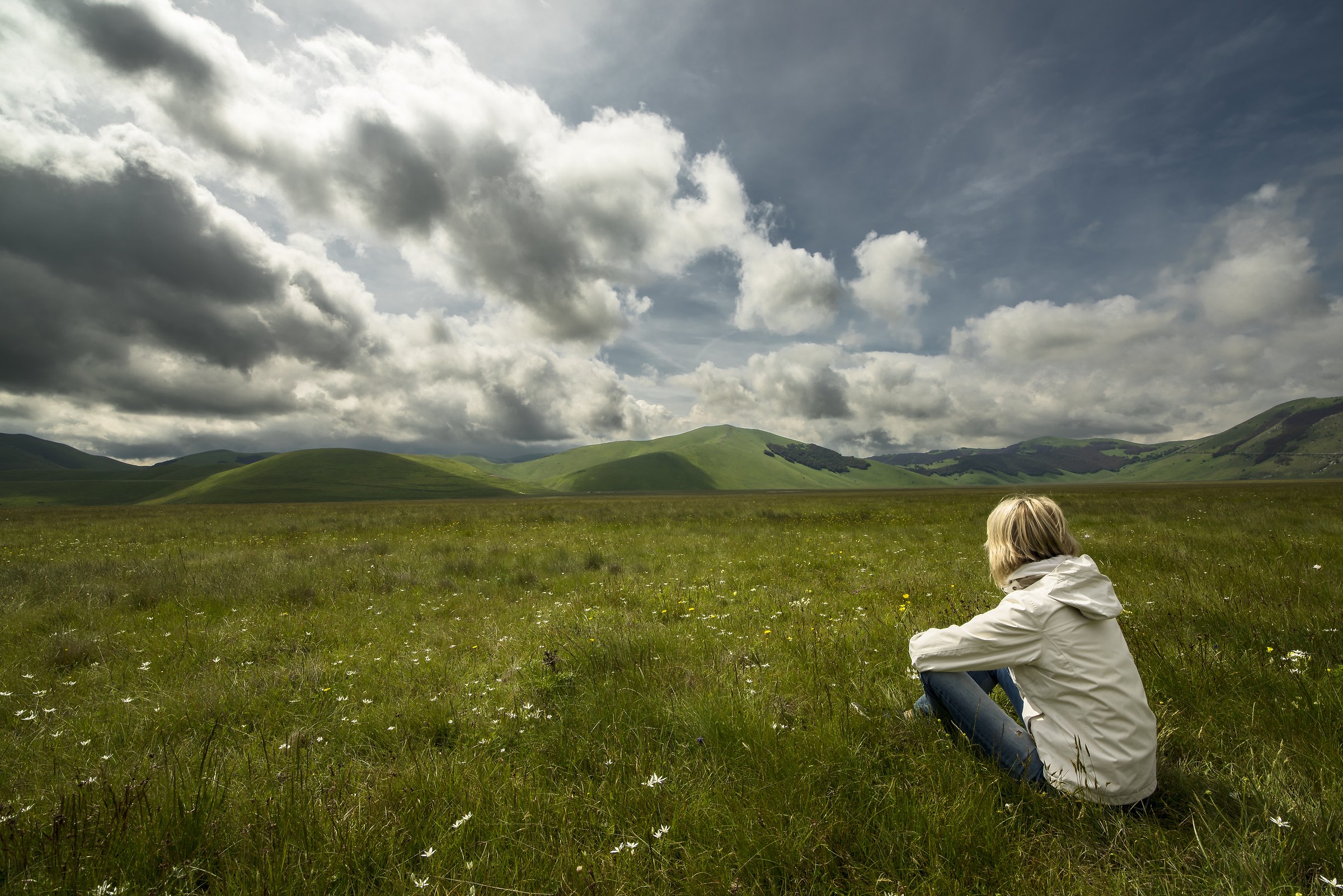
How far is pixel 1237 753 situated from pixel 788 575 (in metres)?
7.64

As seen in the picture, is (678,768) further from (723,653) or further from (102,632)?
(102,632)

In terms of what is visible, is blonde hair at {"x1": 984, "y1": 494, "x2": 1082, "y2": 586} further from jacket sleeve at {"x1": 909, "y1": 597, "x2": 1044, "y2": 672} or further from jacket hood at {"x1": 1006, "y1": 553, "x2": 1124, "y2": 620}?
jacket sleeve at {"x1": 909, "y1": 597, "x2": 1044, "y2": 672}

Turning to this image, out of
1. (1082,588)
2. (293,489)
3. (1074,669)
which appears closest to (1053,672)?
(1074,669)

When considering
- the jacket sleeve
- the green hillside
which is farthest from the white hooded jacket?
the green hillside

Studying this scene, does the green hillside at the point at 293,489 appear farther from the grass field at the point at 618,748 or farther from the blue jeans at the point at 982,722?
the blue jeans at the point at 982,722

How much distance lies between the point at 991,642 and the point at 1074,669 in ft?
1.60

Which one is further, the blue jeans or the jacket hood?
the blue jeans

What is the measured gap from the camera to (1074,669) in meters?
3.18

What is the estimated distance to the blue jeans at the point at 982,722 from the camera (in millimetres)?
3346

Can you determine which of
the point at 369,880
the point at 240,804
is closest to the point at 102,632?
the point at 240,804

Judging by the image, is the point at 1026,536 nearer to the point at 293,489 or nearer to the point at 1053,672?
the point at 1053,672

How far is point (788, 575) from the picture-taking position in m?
11.0

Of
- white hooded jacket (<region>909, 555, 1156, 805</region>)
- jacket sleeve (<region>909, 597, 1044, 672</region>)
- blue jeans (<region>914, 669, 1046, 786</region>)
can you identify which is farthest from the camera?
blue jeans (<region>914, 669, 1046, 786</region>)

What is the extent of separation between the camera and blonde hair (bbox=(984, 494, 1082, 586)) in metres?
3.59
